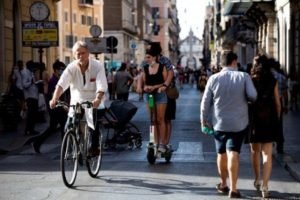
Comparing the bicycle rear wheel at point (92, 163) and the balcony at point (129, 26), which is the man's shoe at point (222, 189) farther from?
the balcony at point (129, 26)

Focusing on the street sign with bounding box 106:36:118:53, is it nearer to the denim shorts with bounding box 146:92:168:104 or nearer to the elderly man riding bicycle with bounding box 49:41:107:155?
the denim shorts with bounding box 146:92:168:104

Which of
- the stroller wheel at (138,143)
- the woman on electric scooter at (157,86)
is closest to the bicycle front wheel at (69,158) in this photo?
the woman on electric scooter at (157,86)

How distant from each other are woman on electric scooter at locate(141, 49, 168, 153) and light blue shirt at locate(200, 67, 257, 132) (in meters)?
2.75

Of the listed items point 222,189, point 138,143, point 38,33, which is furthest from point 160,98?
point 38,33

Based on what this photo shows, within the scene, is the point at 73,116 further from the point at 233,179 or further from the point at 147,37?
the point at 147,37

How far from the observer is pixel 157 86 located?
1140 centimetres

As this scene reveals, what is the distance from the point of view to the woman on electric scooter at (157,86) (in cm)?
1141

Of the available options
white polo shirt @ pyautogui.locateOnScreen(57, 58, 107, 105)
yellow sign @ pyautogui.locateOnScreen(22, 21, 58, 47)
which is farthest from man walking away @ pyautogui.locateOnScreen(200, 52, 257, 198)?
yellow sign @ pyautogui.locateOnScreen(22, 21, 58, 47)

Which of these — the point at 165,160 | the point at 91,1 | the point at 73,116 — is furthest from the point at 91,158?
the point at 91,1

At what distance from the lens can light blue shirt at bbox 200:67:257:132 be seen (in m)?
8.59

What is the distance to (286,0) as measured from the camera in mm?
31141

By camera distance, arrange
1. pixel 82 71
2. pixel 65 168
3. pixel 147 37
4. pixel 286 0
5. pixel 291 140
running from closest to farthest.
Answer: pixel 65 168 → pixel 82 71 → pixel 291 140 → pixel 286 0 → pixel 147 37

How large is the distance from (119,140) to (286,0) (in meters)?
18.7

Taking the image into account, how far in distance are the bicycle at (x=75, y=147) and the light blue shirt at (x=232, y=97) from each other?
1942 millimetres
